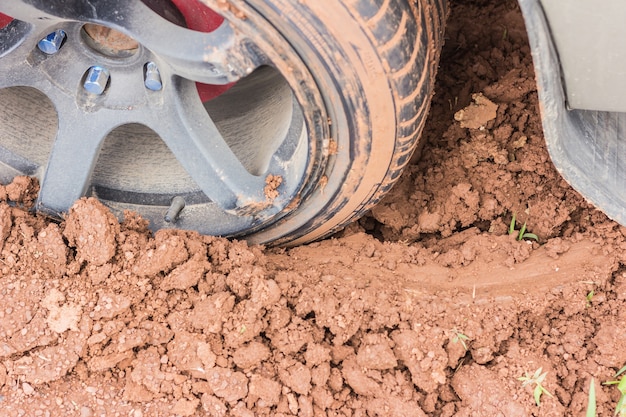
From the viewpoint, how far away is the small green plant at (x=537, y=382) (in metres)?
1.87

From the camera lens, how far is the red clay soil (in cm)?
184

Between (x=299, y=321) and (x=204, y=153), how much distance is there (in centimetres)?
55

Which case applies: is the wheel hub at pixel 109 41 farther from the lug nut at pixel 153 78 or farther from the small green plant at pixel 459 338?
the small green plant at pixel 459 338

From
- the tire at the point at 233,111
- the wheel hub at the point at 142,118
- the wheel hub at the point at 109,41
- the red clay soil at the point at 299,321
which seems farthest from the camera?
the wheel hub at the point at 109,41

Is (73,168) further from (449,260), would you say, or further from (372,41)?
(449,260)

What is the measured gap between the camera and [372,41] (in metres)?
1.59

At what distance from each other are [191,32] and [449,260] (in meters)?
1.06

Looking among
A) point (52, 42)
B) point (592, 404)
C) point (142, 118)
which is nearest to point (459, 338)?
point (592, 404)

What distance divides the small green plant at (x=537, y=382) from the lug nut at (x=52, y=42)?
5.22 ft

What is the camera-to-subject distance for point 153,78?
1927 mm

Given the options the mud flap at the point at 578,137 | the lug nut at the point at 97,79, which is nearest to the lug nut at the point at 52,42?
the lug nut at the point at 97,79

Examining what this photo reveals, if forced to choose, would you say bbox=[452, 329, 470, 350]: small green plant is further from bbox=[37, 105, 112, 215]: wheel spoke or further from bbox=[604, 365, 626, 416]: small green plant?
bbox=[37, 105, 112, 215]: wheel spoke

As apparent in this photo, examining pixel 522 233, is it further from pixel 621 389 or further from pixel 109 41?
pixel 109 41

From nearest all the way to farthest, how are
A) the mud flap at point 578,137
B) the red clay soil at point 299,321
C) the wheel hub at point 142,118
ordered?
the mud flap at point 578,137 → the wheel hub at point 142,118 → the red clay soil at point 299,321
